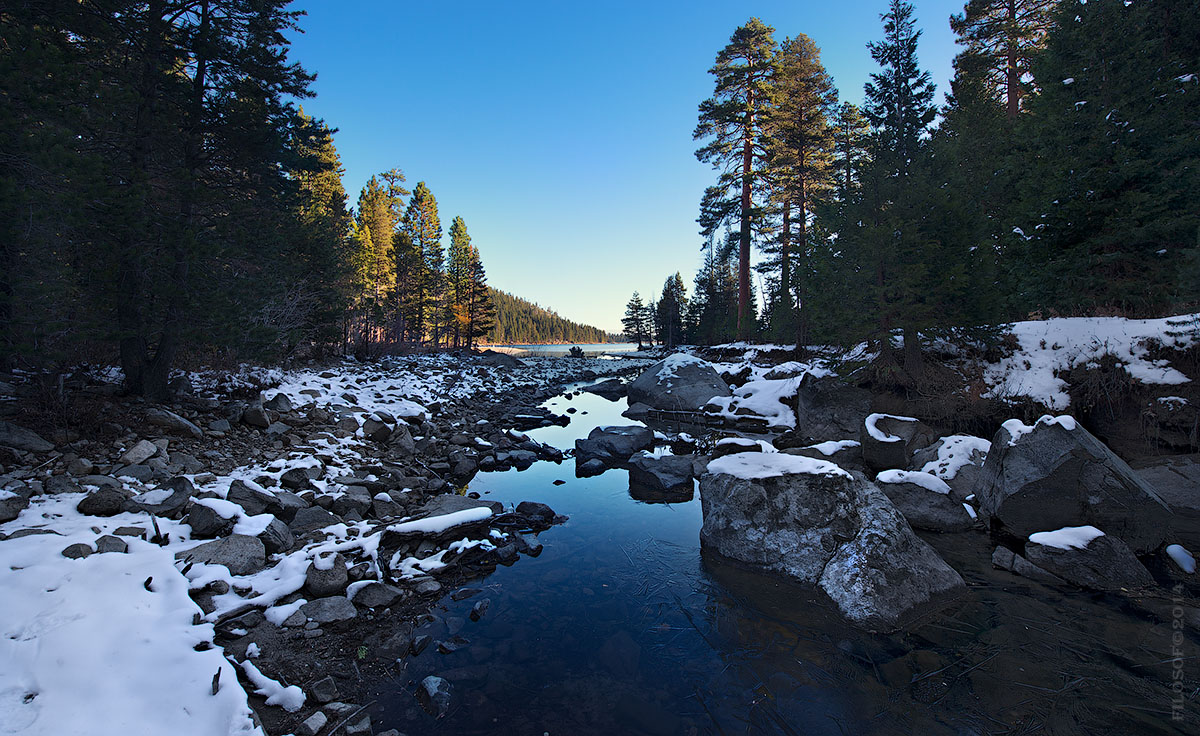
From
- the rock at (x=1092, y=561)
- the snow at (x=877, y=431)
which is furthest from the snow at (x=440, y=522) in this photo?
the snow at (x=877, y=431)

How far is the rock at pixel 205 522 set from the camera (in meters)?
4.79

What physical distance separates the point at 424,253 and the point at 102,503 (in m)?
39.4

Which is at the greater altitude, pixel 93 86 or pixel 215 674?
pixel 93 86

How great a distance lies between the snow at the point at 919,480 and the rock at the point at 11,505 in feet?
36.0

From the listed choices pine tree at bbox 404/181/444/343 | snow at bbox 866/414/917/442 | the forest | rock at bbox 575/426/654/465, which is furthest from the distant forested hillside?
snow at bbox 866/414/917/442

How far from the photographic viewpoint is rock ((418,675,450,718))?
3258mm

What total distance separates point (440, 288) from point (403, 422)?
3544 centimetres

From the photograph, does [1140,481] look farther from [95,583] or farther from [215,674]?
[95,583]

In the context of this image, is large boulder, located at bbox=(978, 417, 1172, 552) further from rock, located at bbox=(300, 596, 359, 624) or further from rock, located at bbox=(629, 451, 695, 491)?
rock, located at bbox=(300, 596, 359, 624)

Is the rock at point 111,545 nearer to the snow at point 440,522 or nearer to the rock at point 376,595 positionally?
the rock at point 376,595

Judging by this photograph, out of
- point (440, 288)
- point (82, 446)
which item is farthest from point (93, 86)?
point (440, 288)

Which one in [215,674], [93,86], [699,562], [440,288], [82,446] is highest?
[440,288]

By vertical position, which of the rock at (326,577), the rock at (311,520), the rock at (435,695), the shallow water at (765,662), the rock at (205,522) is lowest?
the shallow water at (765,662)

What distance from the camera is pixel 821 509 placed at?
545cm
